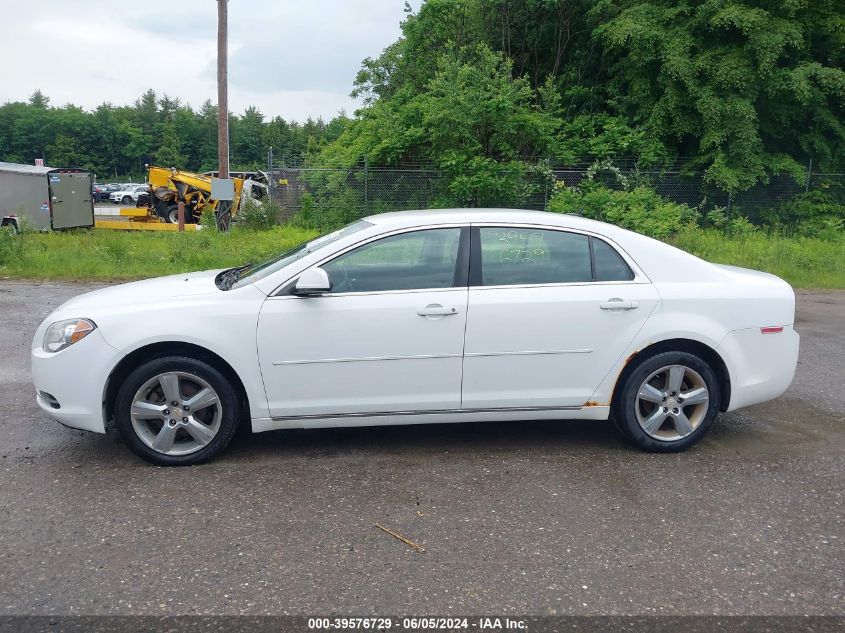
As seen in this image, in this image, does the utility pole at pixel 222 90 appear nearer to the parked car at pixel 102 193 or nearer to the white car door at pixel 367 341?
the white car door at pixel 367 341

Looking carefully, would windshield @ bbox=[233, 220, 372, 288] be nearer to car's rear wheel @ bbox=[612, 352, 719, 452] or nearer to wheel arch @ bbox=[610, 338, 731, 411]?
wheel arch @ bbox=[610, 338, 731, 411]

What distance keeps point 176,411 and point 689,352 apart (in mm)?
3291

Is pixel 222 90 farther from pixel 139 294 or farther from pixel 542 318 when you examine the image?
pixel 542 318

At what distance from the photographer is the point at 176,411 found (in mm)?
4543

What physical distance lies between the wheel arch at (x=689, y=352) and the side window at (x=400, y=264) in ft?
4.20

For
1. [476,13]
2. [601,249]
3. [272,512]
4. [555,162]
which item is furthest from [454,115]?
[272,512]

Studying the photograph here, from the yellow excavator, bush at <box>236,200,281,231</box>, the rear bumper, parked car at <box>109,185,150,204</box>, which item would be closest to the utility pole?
bush at <box>236,200,281,231</box>

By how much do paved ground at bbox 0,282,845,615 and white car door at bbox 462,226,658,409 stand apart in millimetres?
483

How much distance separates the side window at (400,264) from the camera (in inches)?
185

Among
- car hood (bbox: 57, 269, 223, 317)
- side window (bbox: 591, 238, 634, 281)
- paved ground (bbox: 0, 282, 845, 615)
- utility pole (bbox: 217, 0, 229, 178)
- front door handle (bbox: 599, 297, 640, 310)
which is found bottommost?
paved ground (bbox: 0, 282, 845, 615)

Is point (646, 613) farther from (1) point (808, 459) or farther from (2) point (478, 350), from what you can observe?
(1) point (808, 459)

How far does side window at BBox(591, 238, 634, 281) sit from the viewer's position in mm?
4875

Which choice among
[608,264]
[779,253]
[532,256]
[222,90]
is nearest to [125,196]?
[222,90]

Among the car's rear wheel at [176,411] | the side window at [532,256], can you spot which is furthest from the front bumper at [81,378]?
the side window at [532,256]
